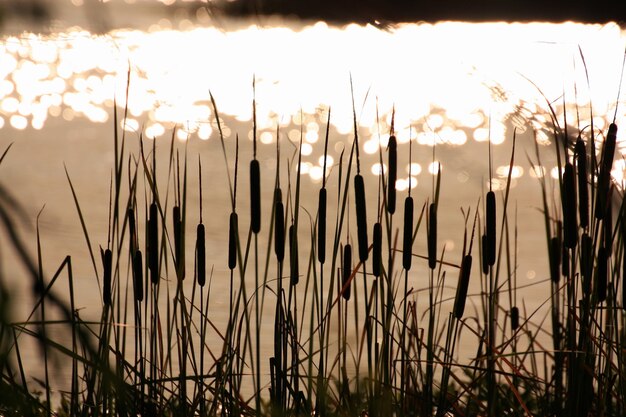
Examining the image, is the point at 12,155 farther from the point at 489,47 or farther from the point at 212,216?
the point at 489,47

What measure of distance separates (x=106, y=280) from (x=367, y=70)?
2.55 meters

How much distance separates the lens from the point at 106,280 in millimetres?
1114

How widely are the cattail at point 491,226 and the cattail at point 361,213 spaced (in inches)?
6.4

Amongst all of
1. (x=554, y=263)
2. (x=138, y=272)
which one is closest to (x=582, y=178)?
(x=554, y=263)

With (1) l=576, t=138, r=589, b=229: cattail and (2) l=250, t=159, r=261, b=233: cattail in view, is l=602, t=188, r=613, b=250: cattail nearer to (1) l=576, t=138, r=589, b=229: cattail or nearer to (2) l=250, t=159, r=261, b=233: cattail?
(1) l=576, t=138, r=589, b=229: cattail

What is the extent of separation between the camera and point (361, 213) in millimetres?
1124

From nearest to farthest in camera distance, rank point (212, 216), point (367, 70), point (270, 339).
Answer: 1. point (270, 339)
2. point (212, 216)
3. point (367, 70)

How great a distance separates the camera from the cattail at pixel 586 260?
3.69 feet

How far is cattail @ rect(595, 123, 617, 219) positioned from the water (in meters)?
1.25

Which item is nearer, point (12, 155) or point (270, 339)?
point (270, 339)

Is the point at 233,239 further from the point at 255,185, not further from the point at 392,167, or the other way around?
the point at 392,167

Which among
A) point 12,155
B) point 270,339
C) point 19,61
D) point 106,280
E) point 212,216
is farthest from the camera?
point 19,61

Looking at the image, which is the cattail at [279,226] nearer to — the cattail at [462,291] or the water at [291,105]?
the cattail at [462,291]

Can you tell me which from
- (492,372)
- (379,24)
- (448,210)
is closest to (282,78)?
(448,210)
